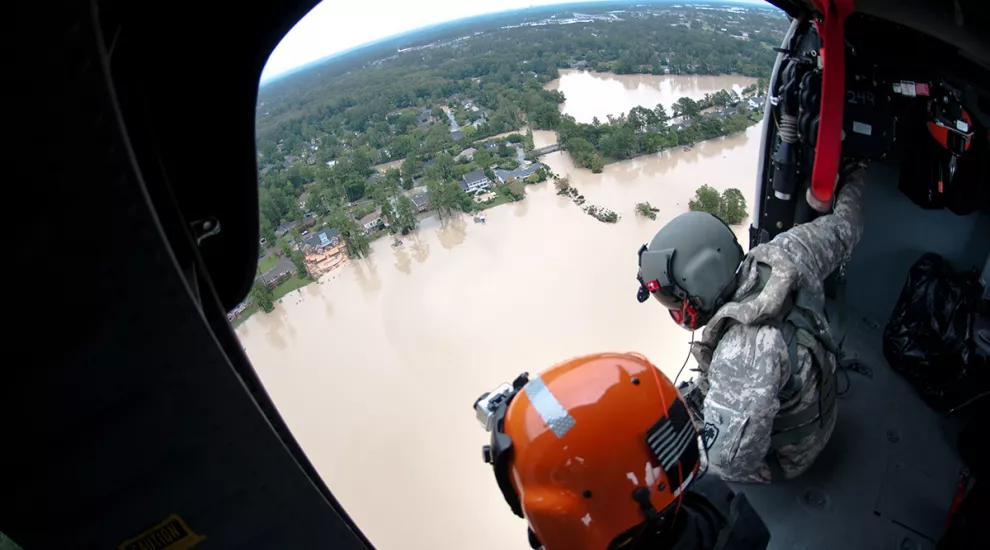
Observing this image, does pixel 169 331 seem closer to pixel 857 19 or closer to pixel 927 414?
pixel 857 19

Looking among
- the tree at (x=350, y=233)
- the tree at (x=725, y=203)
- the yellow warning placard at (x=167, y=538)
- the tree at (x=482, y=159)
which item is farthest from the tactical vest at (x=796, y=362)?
the tree at (x=482, y=159)

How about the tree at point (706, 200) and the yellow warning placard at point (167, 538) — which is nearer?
the yellow warning placard at point (167, 538)

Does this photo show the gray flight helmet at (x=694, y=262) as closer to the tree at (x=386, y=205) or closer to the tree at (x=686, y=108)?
the tree at (x=386, y=205)

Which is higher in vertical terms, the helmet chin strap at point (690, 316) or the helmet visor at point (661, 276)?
the helmet visor at point (661, 276)

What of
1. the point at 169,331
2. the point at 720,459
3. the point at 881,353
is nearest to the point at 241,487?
the point at 169,331

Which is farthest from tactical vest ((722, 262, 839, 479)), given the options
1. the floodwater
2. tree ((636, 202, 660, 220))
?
the floodwater

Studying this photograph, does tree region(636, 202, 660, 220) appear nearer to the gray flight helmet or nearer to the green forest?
the green forest

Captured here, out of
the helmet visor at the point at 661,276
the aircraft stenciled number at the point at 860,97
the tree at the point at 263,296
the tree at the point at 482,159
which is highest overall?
the aircraft stenciled number at the point at 860,97

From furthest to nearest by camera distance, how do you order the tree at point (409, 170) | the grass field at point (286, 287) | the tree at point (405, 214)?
the tree at point (409, 170)
the tree at point (405, 214)
the grass field at point (286, 287)
